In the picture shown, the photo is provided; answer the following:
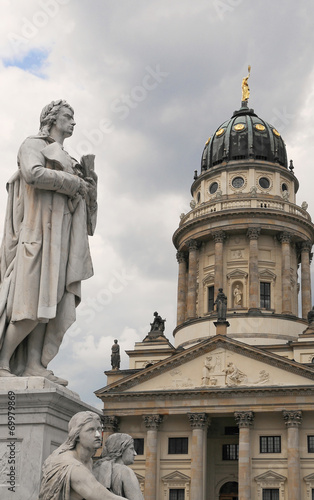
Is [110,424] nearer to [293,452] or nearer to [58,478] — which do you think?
[293,452]

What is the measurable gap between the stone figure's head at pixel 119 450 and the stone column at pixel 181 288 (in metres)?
60.5

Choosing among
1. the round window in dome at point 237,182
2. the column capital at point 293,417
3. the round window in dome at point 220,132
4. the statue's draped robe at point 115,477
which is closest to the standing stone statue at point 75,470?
the statue's draped robe at point 115,477

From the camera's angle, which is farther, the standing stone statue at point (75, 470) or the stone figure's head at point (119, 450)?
the stone figure's head at point (119, 450)

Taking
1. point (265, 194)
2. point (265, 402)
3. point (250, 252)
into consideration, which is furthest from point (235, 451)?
point (265, 194)

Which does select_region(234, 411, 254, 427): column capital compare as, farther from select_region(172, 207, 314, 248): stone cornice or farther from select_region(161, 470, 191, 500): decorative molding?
A: select_region(172, 207, 314, 248): stone cornice

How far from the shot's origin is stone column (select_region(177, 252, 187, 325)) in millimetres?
66125

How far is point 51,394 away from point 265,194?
63630 millimetres

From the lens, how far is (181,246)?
69.6m

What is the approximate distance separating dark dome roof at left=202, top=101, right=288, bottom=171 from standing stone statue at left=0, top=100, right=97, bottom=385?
63983 mm

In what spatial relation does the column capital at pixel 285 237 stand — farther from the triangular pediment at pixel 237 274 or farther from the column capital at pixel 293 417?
the column capital at pixel 293 417

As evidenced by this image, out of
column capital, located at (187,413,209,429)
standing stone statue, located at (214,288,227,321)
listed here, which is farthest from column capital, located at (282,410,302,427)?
standing stone statue, located at (214,288,227,321)

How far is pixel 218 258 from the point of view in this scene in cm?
6506

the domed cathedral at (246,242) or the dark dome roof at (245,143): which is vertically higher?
the dark dome roof at (245,143)

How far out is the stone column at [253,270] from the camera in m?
61.7
